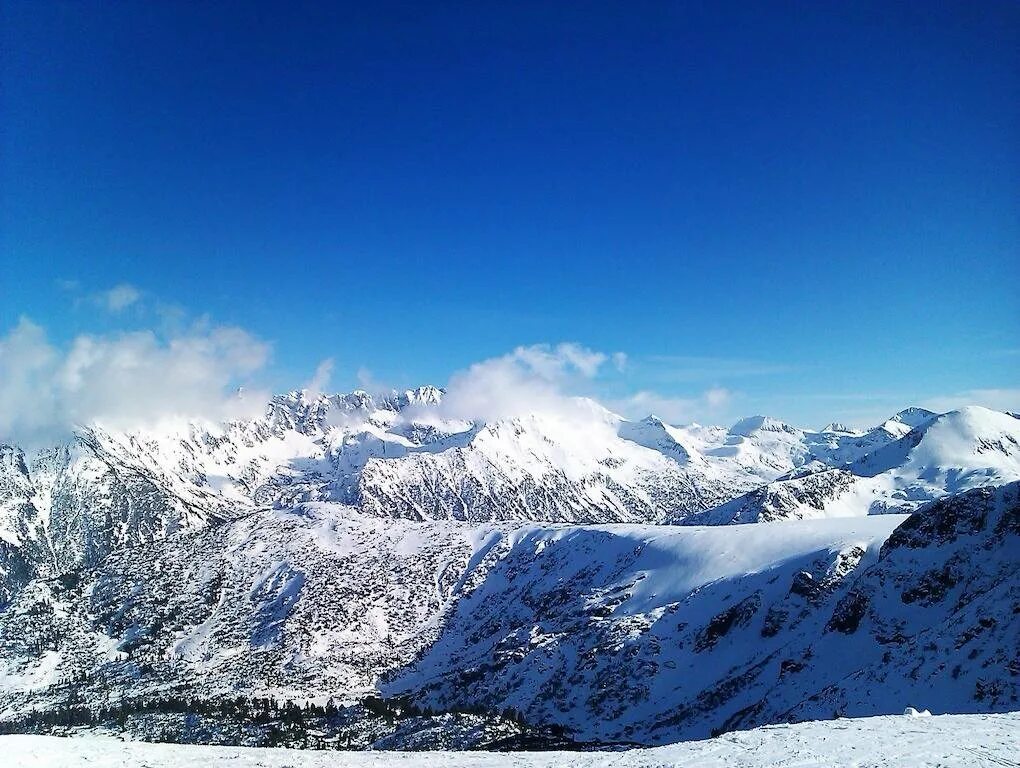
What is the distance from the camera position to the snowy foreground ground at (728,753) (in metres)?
25.3

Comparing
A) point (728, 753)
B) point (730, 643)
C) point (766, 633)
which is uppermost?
point (728, 753)

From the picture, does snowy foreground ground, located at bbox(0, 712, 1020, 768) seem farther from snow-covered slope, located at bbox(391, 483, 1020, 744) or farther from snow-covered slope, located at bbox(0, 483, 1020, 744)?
snow-covered slope, located at bbox(391, 483, 1020, 744)

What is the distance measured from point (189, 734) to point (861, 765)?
152881 millimetres

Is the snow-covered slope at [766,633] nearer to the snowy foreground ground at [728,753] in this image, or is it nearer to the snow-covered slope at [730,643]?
the snow-covered slope at [730,643]

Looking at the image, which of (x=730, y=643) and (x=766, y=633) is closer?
(x=766, y=633)

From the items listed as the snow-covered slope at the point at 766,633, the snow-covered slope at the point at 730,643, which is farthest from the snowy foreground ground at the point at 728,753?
the snow-covered slope at the point at 766,633

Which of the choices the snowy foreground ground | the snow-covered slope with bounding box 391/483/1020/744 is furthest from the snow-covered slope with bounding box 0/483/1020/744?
the snowy foreground ground

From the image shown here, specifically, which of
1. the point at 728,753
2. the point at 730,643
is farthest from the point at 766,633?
the point at 728,753

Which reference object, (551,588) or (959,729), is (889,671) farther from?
(551,588)

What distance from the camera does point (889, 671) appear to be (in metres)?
67.1

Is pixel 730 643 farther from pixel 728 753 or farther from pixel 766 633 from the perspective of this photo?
pixel 728 753

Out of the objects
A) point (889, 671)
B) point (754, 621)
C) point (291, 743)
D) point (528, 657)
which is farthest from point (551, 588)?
point (889, 671)

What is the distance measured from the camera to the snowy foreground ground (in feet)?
82.9

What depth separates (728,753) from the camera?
28109 millimetres
